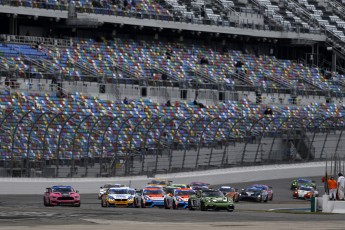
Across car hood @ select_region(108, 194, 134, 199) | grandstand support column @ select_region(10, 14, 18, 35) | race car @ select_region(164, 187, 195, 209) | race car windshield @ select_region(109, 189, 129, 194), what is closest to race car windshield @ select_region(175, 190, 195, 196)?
race car @ select_region(164, 187, 195, 209)

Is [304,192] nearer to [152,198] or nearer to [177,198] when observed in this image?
[152,198]

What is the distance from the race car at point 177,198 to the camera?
55406 mm

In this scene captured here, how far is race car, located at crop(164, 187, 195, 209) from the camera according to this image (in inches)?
2181

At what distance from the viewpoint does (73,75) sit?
86438mm

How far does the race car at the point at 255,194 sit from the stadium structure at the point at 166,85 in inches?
287

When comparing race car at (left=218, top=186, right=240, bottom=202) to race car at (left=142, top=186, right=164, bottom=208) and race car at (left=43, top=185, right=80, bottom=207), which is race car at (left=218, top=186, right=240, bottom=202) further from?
race car at (left=43, top=185, right=80, bottom=207)

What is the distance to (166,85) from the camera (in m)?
91.7

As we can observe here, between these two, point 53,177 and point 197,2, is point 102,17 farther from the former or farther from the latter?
point 53,177

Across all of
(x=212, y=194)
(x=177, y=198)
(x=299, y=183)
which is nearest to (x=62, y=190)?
(x=177, y=198)

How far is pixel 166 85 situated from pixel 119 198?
35.3m

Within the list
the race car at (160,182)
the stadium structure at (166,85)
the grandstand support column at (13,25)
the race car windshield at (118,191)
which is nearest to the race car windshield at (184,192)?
the race car windshield at (118,191)

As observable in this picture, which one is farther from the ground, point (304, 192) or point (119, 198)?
point (119, 198)

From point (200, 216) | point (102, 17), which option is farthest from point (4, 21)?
point (200, 216)

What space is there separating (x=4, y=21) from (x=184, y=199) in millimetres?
42269
